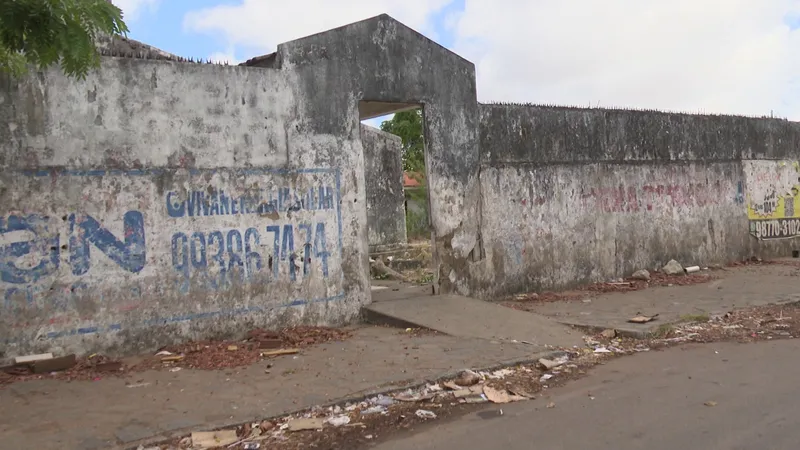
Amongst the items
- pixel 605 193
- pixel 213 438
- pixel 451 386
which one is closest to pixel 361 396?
pixel 451 386

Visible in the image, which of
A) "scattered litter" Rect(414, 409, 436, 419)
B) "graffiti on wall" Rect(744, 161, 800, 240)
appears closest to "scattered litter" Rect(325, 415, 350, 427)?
"scattered litter" Rect(414, 409, 436, 419)

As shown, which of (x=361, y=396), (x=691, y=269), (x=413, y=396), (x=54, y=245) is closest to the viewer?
(x=361, y=396)

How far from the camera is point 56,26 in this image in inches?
181

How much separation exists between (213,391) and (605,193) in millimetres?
8407

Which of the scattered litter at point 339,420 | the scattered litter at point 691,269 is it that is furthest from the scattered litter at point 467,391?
the scattered litter at point 691,269

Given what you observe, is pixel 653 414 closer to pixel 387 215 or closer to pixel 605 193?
pixel 605 193

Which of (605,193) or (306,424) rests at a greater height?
(605,193)

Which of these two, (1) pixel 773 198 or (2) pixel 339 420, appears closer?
(2) pixel 339 420

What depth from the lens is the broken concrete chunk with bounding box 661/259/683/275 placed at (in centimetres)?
1252

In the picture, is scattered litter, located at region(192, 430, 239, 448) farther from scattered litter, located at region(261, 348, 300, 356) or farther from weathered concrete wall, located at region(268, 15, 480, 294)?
weathered concrete wall, located at region(268, 15, 480, 294)

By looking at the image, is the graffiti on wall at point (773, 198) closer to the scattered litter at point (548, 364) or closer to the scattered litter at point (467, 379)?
the scattered litter at point (548, 364)

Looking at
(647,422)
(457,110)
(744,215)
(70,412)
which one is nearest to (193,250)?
(70,412)

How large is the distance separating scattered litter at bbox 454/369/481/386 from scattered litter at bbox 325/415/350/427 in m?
1.23

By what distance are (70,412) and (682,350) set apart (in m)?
6.02
